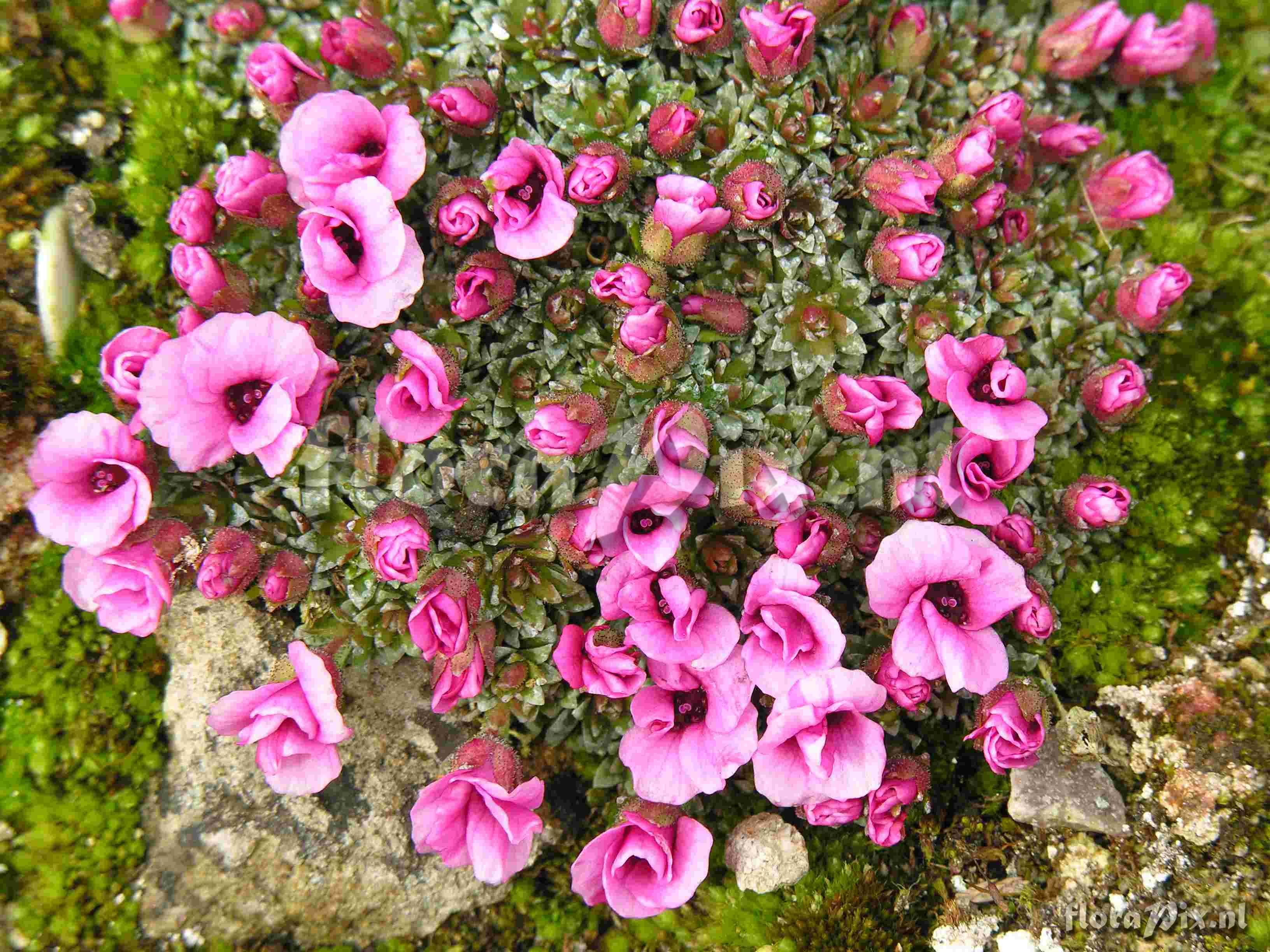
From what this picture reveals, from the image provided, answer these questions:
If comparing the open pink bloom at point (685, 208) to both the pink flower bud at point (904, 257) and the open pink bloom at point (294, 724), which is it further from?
the open pink bloom at point (294, 724)

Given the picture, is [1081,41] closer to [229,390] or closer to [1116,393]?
[1116,393]

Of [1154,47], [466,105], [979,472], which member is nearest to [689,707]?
[979,472]

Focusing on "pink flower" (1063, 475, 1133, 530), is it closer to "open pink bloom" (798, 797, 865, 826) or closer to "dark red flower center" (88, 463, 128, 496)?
"open pink bloom" (798, 797, 865, 826)

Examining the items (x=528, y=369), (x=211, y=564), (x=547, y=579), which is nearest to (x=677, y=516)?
(x=547, y=579)

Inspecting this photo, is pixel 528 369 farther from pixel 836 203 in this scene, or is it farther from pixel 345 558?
pixel 836 203

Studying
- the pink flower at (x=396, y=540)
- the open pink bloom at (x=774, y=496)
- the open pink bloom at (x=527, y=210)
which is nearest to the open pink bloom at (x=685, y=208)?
the open pink bloom at (x=527, y=210)
